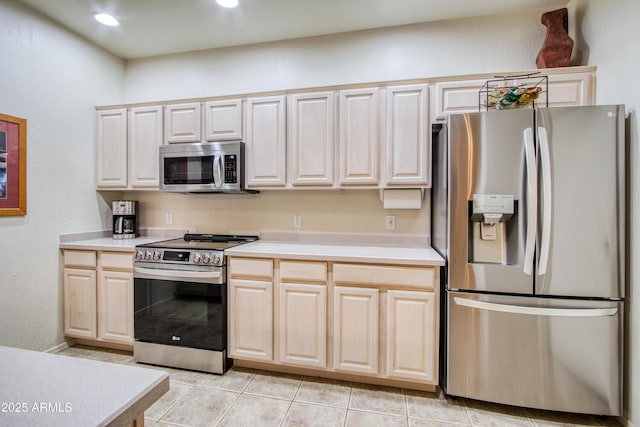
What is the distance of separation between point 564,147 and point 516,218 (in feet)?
1.56

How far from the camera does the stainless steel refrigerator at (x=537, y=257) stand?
1720 mm

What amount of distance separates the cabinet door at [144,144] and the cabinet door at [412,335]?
2332mm

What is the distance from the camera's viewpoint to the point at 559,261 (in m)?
1.76

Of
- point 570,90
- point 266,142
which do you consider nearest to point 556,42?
point 570,90

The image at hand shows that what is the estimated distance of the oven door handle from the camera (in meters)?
2.26

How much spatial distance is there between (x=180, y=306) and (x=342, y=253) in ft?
4.30

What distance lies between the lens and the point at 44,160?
2484 millimetres

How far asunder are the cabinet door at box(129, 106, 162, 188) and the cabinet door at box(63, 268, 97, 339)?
881 millimetres

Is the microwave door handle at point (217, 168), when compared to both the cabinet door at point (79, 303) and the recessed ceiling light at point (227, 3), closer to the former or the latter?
the recessed ceiling light at point (227, 3)

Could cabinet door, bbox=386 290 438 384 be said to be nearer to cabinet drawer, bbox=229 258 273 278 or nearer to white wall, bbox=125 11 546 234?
white wall, bbox=125 11 546 234

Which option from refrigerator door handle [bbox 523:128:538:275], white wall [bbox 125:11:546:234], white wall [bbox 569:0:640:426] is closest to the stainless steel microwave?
white wall [bbox 125:11:546:234]

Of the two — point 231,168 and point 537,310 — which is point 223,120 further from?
point 537,310

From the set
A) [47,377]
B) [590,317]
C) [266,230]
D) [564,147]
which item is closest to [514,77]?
[564,147]

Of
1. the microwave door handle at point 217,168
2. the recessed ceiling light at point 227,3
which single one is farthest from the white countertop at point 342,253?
the recessed ceiling light at point 227,3
